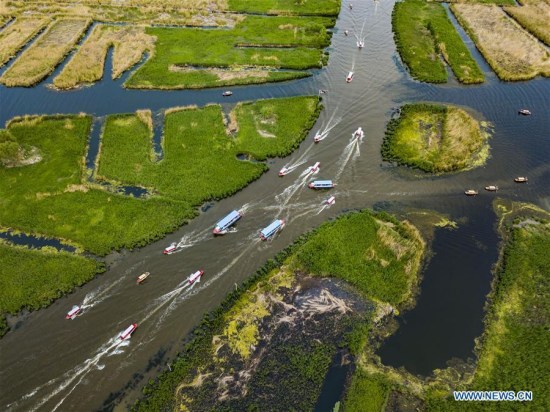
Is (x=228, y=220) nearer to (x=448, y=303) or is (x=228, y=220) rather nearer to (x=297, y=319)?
(x=297, y=319)

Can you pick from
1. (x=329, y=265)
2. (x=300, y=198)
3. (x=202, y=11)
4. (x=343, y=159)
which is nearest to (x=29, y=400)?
(x=329, y=265)

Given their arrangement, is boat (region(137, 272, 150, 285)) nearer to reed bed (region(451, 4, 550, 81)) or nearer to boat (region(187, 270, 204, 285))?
boat (region(187, 270, 204, 285))

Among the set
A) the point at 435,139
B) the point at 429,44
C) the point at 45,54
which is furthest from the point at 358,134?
the point at 45,54

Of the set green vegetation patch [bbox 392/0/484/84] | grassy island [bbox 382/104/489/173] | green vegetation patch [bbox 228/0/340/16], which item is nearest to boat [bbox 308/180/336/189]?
grassy island [bbox 382/104/489/173]

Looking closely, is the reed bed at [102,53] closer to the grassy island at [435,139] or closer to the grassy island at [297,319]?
the grassy island at [435,139]

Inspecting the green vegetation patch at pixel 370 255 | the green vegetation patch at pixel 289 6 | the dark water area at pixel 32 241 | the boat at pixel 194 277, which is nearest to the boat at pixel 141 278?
the boat at pixel 194 277

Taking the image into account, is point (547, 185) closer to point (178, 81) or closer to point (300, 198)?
point (300, 198)
